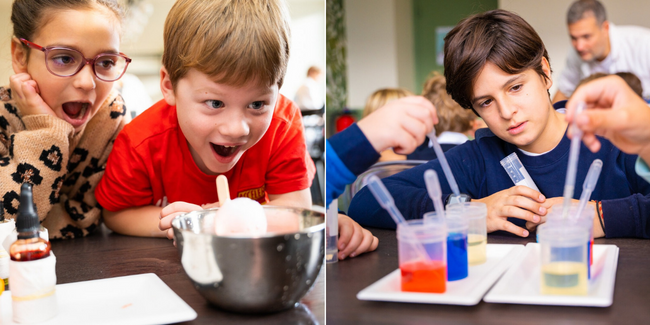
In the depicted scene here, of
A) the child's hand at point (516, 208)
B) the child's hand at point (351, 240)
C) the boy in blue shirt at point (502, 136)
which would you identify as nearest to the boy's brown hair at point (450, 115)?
the boy in blue shirt at point (502, 136)

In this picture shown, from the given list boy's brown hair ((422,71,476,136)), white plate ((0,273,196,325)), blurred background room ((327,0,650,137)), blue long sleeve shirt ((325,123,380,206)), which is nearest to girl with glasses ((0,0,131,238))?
white plate ((0,273,196,325))

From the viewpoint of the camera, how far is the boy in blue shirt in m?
1.08

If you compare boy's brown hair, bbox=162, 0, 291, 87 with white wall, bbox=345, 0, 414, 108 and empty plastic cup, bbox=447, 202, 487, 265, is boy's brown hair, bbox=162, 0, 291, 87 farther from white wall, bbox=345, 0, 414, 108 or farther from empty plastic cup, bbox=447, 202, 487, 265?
white wall, bbox=345, 0, 414, 108

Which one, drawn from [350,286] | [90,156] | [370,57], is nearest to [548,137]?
[350,286]

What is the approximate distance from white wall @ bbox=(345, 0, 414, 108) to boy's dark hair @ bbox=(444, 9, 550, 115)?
9.08 feet

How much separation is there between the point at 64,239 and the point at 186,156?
32 centimetres

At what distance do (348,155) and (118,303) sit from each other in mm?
323

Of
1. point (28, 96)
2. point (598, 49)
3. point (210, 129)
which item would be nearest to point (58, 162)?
point (28, 96)

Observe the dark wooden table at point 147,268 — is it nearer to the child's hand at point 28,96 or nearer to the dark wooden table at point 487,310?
the dark wooden table at point 487,310

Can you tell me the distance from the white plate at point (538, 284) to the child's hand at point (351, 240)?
0.22 m

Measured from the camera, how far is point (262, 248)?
47cm

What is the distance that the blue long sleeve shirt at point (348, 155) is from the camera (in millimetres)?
572

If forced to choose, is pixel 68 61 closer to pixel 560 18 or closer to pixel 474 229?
pixel 474 229

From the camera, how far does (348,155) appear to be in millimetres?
573
